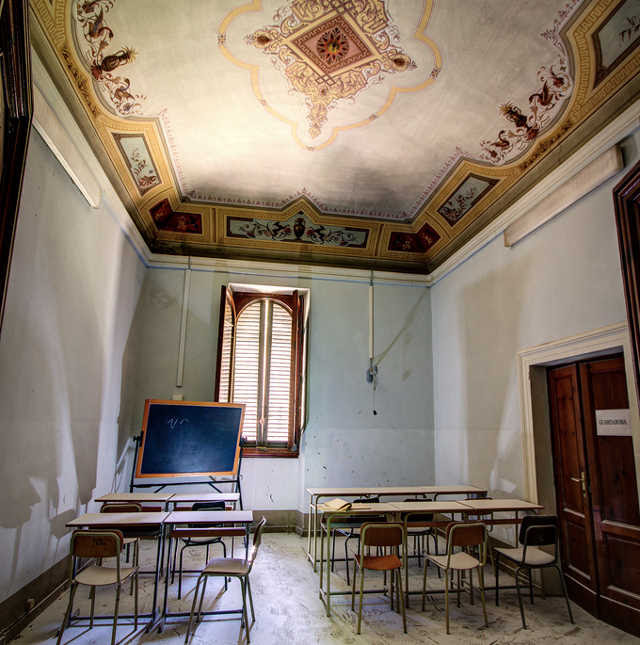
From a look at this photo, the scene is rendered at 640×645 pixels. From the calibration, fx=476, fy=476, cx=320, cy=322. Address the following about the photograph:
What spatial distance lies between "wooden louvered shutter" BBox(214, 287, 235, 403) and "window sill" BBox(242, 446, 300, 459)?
0.82 m

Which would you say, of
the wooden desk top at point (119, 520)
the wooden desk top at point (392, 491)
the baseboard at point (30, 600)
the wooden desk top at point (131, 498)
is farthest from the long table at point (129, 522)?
the wooden desk top at point (392, 491)

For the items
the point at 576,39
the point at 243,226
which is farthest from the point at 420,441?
the point at 576,39

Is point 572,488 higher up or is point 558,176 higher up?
point 558,176

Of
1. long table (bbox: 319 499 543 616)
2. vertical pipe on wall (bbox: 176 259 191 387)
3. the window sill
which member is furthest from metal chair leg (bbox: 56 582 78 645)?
vertical pipe on wall (bbox: 176 259 191 387)

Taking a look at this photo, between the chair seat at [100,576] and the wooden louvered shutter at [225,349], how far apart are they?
10.5ft

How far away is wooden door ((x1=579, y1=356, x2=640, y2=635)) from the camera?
378cm

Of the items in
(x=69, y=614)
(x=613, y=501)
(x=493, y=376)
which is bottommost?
(x=69, y=614)

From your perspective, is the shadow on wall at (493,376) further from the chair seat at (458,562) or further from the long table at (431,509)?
the chair seat at (458,562)

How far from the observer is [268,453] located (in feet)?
22.6

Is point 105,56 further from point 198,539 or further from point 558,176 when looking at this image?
point 198,539

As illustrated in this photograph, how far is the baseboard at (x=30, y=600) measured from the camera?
11.0ft

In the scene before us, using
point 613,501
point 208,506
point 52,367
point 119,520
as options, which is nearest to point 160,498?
point 208,506

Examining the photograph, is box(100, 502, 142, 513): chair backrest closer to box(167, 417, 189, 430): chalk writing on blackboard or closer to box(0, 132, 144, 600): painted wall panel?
box(0, 132, 144, 600): painted wall panel

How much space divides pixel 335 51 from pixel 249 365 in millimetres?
4497
